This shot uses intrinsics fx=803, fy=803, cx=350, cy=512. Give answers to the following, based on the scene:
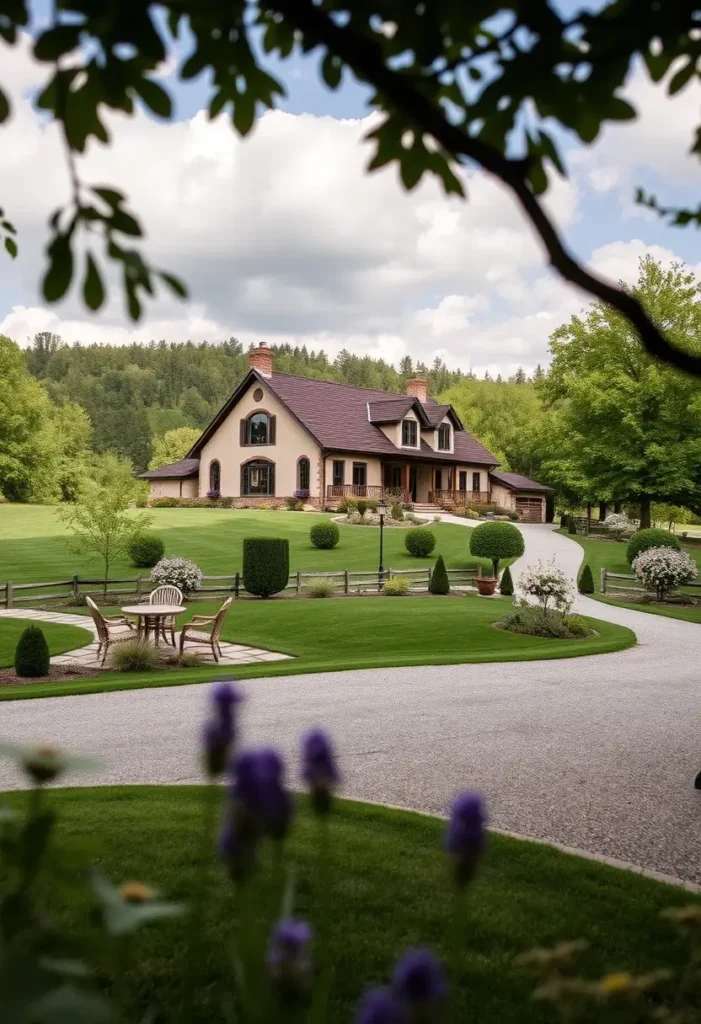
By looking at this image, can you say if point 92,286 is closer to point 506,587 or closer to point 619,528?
point 506,587

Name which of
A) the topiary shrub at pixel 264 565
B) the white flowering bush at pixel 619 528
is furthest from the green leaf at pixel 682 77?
the white flowering bush at pixel 619 528

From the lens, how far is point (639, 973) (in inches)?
137

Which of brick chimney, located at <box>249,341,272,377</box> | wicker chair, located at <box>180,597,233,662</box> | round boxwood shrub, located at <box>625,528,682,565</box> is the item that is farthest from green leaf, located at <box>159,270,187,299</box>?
brick chimney, located at <box>249,341,272,377</box>

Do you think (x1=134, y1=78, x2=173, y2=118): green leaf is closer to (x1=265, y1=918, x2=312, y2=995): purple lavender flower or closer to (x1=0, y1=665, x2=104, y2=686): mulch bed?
(x1=265, y1=918, x2=312, y2=995): purple lavender flower

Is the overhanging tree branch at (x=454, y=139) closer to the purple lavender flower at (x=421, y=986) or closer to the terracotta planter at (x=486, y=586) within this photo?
the purple lavender flower at (x=421, y=986)

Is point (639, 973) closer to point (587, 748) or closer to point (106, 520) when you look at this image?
point (587, 748)

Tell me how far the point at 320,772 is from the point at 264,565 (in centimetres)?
1986

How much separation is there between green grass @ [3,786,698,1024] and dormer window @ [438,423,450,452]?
4301 centimetres

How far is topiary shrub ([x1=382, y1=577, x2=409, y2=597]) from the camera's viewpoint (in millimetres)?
22359

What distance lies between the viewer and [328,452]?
41.6 meters

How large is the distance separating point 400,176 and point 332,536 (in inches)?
1104

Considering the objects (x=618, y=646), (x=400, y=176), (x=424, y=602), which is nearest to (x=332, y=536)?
(x=424, y=602)

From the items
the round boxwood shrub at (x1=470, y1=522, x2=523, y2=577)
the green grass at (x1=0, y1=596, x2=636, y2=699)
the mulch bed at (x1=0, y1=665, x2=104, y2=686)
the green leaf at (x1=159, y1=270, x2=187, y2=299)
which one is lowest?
the mulch bed at (x1=0, y1=665, x2=104, y2=686)

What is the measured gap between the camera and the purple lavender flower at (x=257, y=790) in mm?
999
